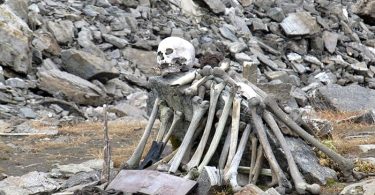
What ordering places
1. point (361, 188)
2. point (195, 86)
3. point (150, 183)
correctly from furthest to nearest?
point (195, 86) → point (150, 183) → point (361, 188)

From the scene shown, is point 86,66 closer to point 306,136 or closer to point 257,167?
point 306,136

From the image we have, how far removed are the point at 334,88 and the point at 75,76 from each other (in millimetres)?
6607

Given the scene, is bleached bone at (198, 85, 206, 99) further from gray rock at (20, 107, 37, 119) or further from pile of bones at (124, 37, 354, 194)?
gray rock at (20, 107, 37, 119)

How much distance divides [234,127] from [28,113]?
354 inches

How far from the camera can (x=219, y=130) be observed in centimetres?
614

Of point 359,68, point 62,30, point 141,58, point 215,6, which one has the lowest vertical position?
point 359,68

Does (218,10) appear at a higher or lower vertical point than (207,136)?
lower

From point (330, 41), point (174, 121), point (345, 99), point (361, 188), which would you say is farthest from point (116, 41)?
point (361, 188)

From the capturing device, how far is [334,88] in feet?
49.1

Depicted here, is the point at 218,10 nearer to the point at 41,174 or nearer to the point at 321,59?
the point at 321,59

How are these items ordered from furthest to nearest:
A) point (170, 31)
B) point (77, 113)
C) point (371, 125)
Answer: point (170, 31), point (77, 113), point (371, 125)

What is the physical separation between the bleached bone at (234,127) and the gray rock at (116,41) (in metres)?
14.1

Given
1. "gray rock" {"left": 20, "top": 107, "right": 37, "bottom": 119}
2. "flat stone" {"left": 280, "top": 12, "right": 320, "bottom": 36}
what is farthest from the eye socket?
"flat stone" {"left": 280, "top": 12, "right": 320, "bottom": 36}

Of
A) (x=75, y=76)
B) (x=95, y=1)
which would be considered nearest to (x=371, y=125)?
(x=75, y=76)
